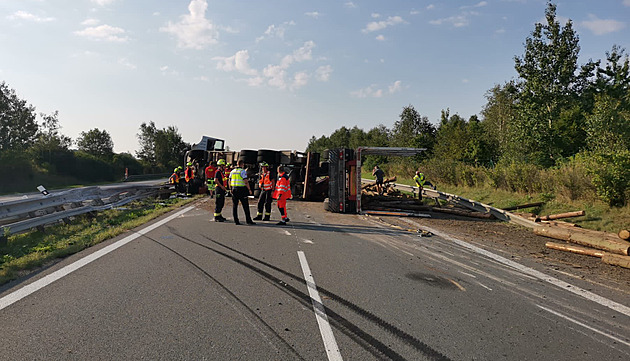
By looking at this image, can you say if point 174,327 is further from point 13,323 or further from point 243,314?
point 13,323

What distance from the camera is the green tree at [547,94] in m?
23.5

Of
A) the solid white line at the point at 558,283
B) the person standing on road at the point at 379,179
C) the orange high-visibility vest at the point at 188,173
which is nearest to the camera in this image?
the solid white line at the point at 558,283

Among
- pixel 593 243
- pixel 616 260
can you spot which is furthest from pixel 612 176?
pixel 616 260

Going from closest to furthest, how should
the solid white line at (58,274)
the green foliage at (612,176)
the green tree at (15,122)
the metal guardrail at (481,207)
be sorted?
the solid white line at (58,274) → the green foliage at (612,176) → the metal guardrail at (481,207) → the green tree at (15,122)

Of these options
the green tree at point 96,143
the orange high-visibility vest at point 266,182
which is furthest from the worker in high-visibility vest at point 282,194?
the green tree at point 96,143

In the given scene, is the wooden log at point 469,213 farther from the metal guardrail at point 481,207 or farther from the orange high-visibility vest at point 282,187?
the orange high-visibility vest at point 282,187

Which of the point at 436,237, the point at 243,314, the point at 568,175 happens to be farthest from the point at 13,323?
the point at 568,175

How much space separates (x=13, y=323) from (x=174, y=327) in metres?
1.55

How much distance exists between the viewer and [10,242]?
23.9 ft

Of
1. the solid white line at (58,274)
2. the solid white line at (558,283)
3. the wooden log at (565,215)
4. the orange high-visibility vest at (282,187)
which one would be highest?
the orange high-visibility vest at (282,187)

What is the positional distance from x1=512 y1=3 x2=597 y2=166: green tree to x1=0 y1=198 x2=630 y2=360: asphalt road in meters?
20.3

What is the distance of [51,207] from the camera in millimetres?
8938

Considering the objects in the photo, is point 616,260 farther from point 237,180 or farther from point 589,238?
point 237,180

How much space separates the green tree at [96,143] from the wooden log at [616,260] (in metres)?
49.5
